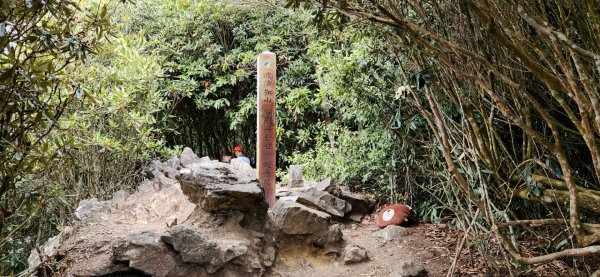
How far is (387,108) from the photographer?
5414 mm

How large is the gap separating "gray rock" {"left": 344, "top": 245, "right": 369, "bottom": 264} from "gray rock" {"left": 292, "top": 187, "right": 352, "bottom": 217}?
0.88 meters

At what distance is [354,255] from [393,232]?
719 millimetres

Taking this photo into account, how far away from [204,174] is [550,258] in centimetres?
273

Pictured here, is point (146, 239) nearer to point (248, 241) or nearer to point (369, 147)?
point (248, 241)

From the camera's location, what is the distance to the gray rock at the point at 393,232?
16.6ft

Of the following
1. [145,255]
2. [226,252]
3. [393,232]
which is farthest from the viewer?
[393,232]

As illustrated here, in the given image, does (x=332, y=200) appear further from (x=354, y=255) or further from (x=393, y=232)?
(x=354, y=255)

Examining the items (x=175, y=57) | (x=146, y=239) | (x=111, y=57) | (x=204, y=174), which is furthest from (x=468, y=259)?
(x=175, y=57)

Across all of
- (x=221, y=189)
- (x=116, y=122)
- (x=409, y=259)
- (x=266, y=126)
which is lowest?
(x=409, y=259)

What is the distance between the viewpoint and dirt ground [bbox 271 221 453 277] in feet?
14.4

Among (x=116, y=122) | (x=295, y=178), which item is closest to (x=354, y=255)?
(x=295, y=178)

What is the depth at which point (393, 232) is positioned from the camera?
508 centimetres

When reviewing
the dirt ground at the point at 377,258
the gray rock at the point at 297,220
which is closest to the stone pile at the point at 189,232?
the gray rock at the point at 297,220

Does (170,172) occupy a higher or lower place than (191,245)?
higher
